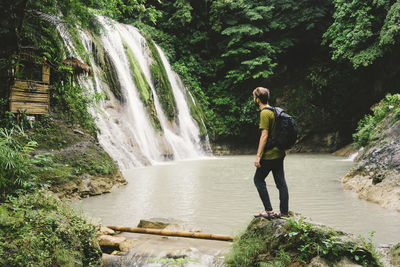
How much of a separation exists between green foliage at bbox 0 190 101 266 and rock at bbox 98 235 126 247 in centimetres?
30

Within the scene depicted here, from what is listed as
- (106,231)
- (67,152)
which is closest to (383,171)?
(106,231)

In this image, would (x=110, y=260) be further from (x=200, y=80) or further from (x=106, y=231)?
(x=200, y=80)

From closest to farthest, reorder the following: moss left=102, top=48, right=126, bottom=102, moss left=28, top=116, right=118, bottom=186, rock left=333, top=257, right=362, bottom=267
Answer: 1. rock left=333, top=257, right=362, bottom=267
2. moss left=28, top=116, right=118, bottom=186
3. moss left=102, top=48, right=126, bottom=102

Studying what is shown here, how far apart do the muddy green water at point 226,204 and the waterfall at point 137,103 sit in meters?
3.38

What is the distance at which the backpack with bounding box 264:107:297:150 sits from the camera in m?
3.34

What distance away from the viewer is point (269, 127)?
135 inches

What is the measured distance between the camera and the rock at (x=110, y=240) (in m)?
3.86

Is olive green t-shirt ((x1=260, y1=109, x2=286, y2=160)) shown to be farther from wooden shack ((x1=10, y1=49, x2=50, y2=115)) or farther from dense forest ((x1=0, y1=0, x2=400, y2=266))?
wooden shack ((x1=10, y1=49, x2=50, y2=115))

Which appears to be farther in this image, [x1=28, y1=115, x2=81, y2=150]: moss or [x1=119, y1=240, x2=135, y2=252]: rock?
[x1=28, y1=115, x2=81, y2=150]: moss

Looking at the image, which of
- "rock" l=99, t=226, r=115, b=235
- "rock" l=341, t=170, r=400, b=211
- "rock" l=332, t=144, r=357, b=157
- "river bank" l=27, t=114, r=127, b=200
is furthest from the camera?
"rock" l=332, t=144, r=357, b=157

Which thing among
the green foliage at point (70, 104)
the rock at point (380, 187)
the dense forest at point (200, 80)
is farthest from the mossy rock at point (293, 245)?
the green foliage at point (70, 104)

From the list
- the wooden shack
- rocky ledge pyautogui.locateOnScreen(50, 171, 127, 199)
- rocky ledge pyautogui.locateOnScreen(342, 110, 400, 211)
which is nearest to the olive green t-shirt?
rocky ledge pyautogui.locateOnScreen(342, 110, 400, 211)

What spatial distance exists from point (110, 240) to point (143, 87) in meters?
11.9

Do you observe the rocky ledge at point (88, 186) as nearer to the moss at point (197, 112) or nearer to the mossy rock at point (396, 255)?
the mossy rock at point (396, 255)
